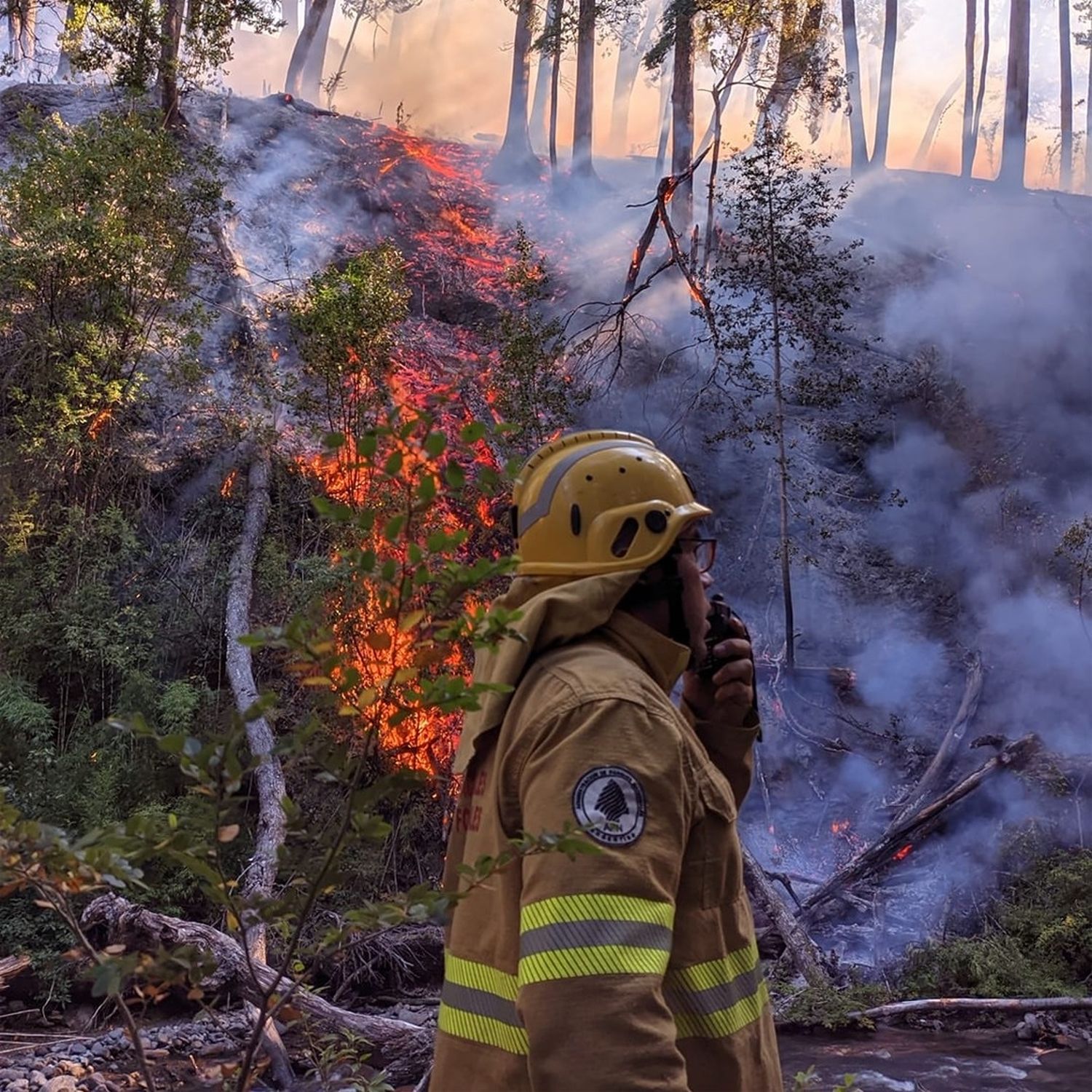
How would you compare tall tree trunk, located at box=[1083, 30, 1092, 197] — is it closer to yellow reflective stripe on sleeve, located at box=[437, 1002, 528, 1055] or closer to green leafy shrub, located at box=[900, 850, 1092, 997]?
green leafy shrub, located at box=[900, 850, 1092, 997]

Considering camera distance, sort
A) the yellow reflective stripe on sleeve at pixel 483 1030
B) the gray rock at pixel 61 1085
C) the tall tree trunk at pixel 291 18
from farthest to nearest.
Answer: the tall tree trunk at pixel 291 18 < the gray rock at pixel 61 1085 < the yellow reflective stripe on sleeve at pixel 483 1030

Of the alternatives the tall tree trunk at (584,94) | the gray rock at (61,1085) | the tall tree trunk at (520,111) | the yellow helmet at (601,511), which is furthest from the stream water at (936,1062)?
the tall tree trunk at (520,111)

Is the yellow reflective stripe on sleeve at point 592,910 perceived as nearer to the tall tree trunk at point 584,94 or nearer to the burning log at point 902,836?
the burning log at point 902,836

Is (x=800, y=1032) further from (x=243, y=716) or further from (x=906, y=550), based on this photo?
(x=906, y=550)

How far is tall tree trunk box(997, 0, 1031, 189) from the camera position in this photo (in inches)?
834

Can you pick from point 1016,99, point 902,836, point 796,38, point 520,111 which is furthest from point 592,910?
point 1016,99

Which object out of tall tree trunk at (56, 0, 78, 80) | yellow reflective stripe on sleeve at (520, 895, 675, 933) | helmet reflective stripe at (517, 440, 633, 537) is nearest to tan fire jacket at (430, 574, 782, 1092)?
yellow reflective stripe on sleeve at (520, 895, 675, 933)

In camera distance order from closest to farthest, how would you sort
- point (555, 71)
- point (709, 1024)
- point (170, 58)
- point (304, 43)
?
point (709, 1024)
point (170, 58)
point (555, 71)
point (304, 43)

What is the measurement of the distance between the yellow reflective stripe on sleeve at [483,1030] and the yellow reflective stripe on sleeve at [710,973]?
222mm

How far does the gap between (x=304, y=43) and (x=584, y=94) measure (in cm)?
696

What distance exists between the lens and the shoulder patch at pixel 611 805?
47.6 inches

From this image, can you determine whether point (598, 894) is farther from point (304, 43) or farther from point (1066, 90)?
point (1066, 90)

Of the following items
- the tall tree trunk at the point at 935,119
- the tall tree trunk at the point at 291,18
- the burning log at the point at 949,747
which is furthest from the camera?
the tall tree trunk at the point at 935,119

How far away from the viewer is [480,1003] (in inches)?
54.2
